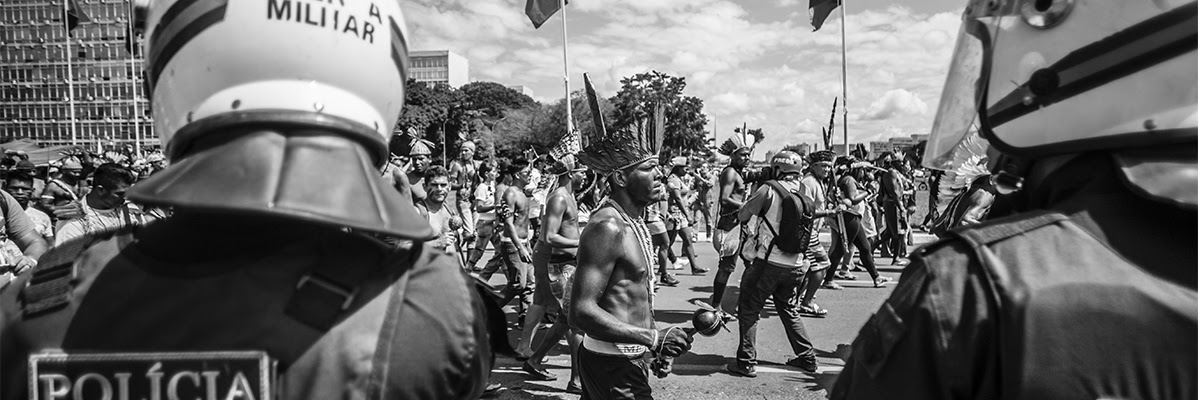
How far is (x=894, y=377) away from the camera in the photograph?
4.25 ft

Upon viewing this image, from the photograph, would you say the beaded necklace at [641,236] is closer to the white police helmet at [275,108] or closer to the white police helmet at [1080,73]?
the white police helmet at [1080,73]

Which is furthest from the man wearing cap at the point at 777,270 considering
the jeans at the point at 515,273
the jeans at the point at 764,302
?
the jeans at the point at 515,273

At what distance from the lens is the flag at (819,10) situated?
54.9 ft

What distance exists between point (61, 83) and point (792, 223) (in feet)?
310

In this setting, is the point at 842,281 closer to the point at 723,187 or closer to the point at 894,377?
the point at 723,187

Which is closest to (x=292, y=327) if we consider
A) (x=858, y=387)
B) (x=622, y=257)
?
(x=858, y=387)

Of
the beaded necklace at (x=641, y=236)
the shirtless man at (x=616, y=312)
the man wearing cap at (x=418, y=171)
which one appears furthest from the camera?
the man wearing cap at (x=418, y=171)

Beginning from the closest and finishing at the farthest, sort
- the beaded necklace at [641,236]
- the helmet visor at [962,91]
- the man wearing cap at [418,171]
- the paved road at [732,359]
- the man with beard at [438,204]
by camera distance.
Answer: the helmet visor at [962,91] < the beaded necklace at [641,236] < the paved road at [732,359] < the man with beard at [438,204] < the man wearing cap at [418,171]

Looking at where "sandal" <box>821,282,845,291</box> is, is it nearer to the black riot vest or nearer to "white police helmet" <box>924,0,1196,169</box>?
"white police helmet" <box>924,0,1196,169</box>

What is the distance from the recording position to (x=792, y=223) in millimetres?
6125

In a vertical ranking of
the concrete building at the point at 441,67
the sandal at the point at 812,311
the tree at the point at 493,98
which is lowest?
the sandal at the point at 812,311

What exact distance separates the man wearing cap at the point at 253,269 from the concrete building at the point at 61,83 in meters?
85.3

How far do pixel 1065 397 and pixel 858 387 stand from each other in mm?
330

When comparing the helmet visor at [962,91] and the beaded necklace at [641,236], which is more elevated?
the helmet visor at [962,91]
